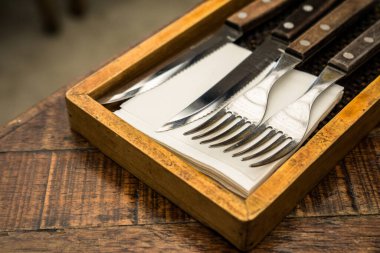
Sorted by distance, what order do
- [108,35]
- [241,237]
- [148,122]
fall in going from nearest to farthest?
1. [241,237]
2. [148,122]
3. [108,35]

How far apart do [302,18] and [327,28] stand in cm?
5

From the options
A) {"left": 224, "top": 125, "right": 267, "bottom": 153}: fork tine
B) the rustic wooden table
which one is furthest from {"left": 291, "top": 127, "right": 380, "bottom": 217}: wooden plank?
{"left": 224, "top": 125, "right": 267, "bottom": 153}: fork tine

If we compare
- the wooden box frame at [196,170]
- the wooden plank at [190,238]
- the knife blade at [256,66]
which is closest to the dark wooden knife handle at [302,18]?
the knife blade at [256,66]

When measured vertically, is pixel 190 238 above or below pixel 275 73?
below

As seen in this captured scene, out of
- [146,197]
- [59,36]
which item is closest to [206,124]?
[146,197]

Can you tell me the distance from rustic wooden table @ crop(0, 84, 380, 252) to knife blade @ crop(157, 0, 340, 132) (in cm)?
11

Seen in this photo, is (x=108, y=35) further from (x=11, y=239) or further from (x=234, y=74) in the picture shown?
(x=11, y=239)

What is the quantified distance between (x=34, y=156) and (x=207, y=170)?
258 mm

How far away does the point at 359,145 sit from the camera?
2.72ft

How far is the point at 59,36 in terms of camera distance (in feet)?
6.69

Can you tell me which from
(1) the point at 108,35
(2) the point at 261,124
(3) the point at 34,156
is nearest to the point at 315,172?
(2) the point at 261,124

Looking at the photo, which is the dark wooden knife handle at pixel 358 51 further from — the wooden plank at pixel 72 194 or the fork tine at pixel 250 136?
the wooden plank at pixel 72 194

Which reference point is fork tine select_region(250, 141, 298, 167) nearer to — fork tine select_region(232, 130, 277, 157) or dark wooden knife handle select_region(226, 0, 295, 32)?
fork tine select_region(232, 130, 277, 157)

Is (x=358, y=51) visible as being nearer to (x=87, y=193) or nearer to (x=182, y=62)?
(x=182, y=62)
